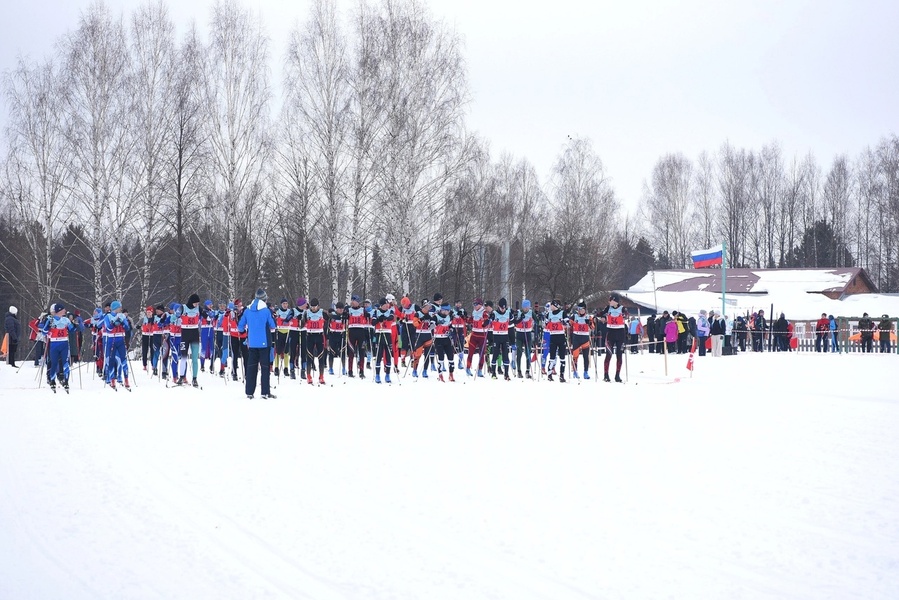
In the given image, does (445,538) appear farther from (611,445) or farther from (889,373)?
(889,373)

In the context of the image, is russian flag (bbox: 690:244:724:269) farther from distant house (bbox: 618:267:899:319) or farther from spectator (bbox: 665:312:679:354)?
spectator (bbox: 665:312:679:354)

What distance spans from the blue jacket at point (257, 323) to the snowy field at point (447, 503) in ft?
8.61

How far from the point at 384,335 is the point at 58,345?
702 cm

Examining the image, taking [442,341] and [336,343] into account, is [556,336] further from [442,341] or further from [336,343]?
[336,343]

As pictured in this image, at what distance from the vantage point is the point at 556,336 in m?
20.5

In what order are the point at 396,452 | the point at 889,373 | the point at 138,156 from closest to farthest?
the point at 396,452 < the point at 889,373 < the point at 138,156

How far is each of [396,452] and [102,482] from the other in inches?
126

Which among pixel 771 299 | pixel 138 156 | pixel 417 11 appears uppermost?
pixel 417 11

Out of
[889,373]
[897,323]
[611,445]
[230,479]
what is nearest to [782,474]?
[611,445]

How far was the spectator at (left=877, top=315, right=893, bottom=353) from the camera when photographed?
36.2 meters

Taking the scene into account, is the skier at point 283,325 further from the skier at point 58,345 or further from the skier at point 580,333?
the skier at point 580,333

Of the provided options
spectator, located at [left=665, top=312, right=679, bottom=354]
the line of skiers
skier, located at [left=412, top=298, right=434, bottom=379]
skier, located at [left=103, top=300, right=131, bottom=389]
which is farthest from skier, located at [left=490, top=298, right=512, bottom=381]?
spectator, located at [left=665, top=312, right=679, bottom=354]

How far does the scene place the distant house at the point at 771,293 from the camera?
56031 millimetres

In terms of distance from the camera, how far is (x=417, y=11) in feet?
112
